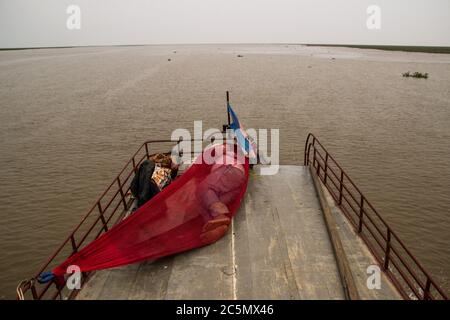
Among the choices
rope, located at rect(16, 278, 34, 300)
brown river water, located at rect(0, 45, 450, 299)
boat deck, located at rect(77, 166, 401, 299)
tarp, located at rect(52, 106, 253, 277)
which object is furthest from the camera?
brown river water, located at rect(0, 45, 450, 299)

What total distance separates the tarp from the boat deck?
13.1 inches

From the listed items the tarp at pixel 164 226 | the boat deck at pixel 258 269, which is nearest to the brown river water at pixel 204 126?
the boat deck at pixel 258 269

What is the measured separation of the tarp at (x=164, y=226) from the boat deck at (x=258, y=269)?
33 centimetres

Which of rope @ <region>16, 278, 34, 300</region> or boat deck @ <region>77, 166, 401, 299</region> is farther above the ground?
rope @ <region>16, 278, 34, 300</region>

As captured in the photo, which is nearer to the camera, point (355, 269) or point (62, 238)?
point (355, 269)

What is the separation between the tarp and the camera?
5949 millimetres

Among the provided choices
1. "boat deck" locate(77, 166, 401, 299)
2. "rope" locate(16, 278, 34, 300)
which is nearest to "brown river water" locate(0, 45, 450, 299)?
"boat deck" locate(77, 166, 401, 299)

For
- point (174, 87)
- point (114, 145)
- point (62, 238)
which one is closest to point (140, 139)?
point (114, 145)

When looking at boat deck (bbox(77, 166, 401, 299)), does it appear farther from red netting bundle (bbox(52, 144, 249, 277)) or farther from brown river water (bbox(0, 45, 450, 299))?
brown river water (bbox(0, 45, 450, 299))

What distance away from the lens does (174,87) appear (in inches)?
1849

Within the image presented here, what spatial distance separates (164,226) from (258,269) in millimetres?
2060

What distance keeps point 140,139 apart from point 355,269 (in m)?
18.4

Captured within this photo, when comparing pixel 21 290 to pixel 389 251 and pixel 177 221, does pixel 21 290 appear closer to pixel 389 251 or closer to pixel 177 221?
pixel 177 221

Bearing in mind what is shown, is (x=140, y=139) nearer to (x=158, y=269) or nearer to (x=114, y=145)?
(x=114, y=145)
